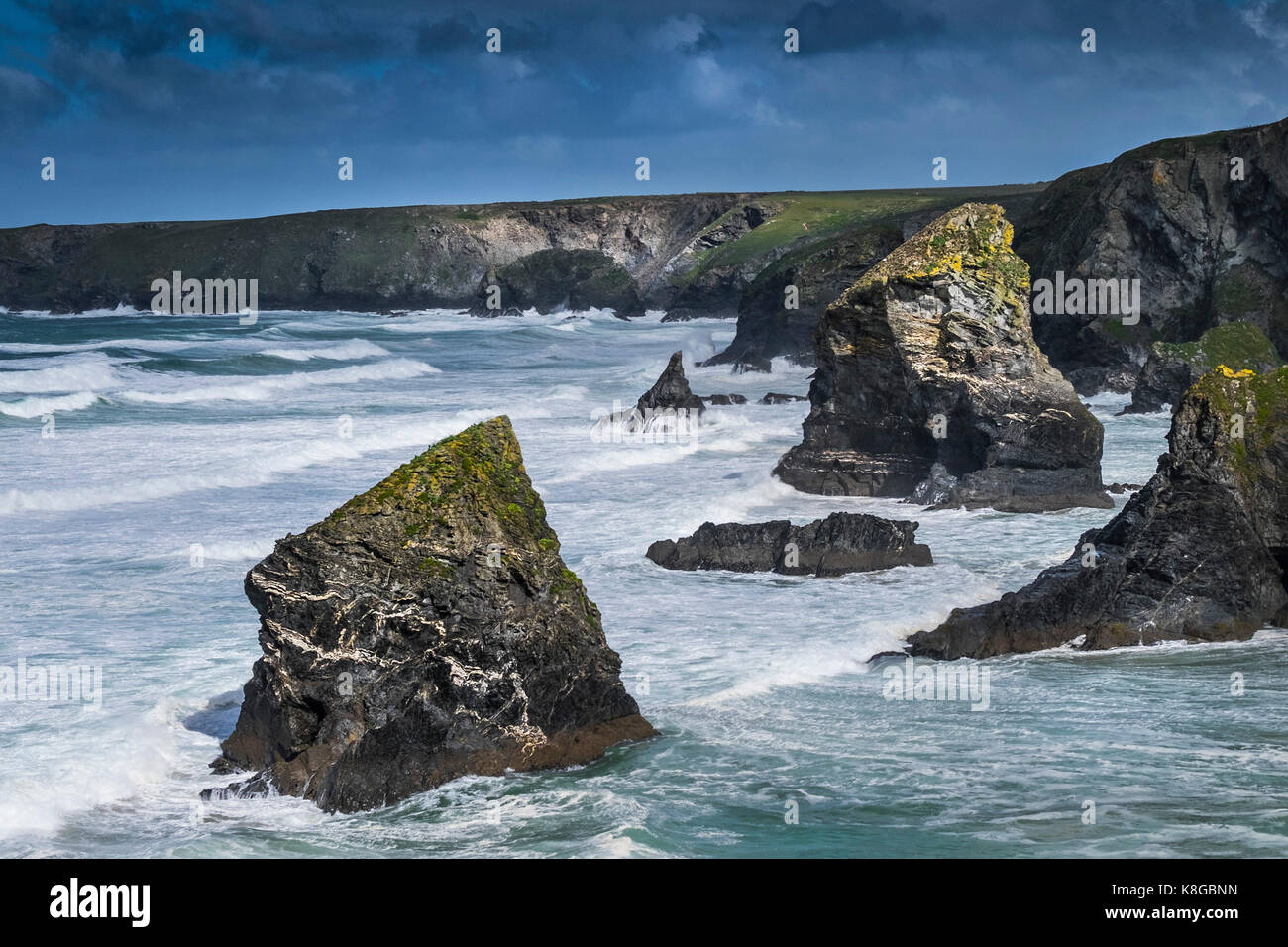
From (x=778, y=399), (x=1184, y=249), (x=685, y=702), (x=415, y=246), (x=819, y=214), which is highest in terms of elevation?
(x=819, y=214)

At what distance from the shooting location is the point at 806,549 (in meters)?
17.9

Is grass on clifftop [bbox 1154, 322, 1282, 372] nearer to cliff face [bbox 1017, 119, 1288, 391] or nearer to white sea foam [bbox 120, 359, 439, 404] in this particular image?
cliff face [bbox 1017, 119, 1288, 391]

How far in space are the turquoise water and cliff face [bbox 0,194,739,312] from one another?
105936 mm

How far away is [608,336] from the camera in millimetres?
83625

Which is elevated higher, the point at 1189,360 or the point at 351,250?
the point at 351,250

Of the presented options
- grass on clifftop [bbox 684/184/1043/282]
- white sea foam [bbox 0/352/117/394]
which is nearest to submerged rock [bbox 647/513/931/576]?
white sea foam [bbox 0/352/117/394]

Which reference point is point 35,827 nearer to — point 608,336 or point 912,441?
point 912,441

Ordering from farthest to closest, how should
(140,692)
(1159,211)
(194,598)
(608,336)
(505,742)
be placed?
1. (608,336)
2. (1159,211)
3. (194,598)
4. (140,692)
5. (505,742)

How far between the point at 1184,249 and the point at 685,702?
115ft

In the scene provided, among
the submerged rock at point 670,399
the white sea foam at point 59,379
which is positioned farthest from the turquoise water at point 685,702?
the white sea foam at point 59,379

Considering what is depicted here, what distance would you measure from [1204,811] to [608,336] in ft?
248

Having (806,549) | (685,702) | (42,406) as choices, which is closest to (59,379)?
(42,406)

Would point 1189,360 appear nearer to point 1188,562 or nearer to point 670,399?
point 670,399

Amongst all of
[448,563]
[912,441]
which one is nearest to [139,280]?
[912,441]
